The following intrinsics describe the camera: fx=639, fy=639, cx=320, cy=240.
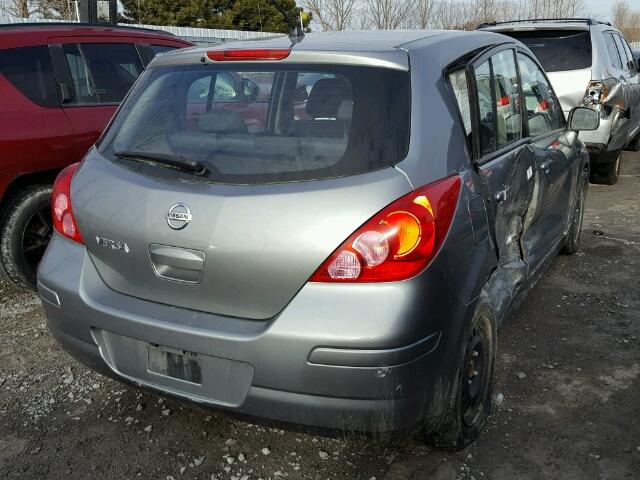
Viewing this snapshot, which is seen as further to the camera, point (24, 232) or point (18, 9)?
point (18, 9)

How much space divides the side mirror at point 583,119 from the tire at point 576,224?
29.1 inches

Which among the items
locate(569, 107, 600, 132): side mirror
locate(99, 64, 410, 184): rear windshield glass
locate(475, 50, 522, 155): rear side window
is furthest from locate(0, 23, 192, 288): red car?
locate(569, 107, 600, 132): side mirror

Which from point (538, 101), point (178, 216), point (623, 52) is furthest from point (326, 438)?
point (623, 52)

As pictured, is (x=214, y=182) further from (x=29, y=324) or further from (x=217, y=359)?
(x=29, y=324)

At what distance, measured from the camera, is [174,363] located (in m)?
2.24

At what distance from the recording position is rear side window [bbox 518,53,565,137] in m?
3.55

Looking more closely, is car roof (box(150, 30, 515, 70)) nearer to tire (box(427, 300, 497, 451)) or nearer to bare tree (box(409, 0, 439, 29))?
tire (box(427, 300, 497, 451))

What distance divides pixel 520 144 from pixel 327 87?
1.31m

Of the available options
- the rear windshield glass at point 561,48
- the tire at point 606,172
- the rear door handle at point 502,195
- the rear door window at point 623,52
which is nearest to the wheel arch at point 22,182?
the rear door handle at point 502,195

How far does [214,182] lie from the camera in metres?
2.20

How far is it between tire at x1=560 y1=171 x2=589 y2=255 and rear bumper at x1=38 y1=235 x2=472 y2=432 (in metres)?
2.91

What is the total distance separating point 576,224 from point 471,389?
2814 millimetres

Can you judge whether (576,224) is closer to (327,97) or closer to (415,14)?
(327,97)

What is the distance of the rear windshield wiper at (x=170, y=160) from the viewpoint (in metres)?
2.27
